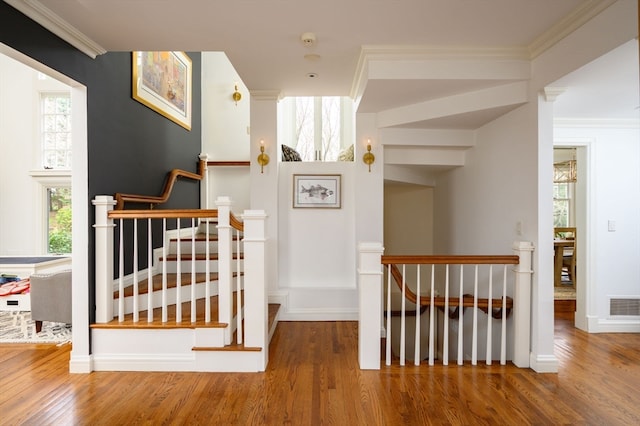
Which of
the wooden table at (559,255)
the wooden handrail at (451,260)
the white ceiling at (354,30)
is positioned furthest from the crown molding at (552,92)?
the wooden table at (559,255)

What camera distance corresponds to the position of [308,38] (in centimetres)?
247

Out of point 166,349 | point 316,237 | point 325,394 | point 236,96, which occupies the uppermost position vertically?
point 236,96

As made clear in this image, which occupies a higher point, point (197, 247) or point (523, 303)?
point (197, 247)

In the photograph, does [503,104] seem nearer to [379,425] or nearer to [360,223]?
[360,223]

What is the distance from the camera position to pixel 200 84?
16.6 ft

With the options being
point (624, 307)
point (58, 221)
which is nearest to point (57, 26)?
point (58, 221)

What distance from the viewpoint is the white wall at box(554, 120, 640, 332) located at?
3615mm

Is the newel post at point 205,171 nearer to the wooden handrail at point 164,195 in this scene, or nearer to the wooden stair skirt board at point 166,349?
the wooden handrail at point 164,195

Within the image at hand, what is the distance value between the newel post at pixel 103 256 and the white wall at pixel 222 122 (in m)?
2.33

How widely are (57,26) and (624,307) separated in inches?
223

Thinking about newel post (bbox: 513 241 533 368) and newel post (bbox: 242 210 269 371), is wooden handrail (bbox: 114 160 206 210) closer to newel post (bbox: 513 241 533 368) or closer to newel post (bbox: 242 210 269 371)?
newel post (bbox: 242 210 269 371)

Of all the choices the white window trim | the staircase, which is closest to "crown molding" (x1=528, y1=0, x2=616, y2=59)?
the staircase

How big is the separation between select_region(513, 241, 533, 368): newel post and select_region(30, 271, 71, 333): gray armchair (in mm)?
4135

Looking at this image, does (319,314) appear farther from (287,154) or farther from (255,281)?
(287,154)
